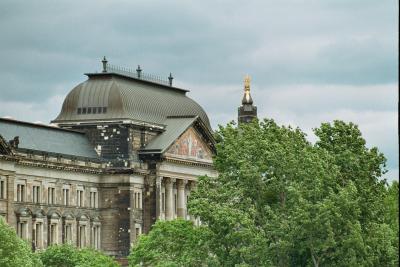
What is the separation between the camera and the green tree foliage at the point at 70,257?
167125mm

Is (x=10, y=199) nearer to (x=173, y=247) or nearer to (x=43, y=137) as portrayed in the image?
(x=43, y=137)

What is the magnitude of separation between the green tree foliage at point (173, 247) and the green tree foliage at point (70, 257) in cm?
267

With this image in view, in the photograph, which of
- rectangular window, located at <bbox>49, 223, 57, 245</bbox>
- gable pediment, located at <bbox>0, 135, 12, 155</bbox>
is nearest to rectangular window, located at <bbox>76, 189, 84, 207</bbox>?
rectangular window, located at <bbox>49, 223, 57, 245</bbox>

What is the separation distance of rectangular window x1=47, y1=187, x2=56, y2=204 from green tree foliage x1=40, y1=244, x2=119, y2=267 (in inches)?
728

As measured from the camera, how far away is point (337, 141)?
154m

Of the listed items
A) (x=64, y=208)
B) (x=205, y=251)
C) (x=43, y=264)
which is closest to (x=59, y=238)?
(x=64, y=208)

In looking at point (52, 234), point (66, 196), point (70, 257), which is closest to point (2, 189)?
point (52, 234)

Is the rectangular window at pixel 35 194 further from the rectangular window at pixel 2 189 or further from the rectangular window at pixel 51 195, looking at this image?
the rectangular window at pixel 2 189

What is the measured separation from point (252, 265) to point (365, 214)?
10.3 m

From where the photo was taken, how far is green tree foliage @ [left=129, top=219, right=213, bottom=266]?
153m

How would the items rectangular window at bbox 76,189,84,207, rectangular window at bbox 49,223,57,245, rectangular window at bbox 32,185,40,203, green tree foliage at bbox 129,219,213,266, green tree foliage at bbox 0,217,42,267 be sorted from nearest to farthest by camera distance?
green tree foliage at bbox 0,217,42,267 < green tree foliage at bbox 129,219,213,266 < rectangular window at bbox 32,185,40,203 < rectangular window at bbox 49,223,57,245 < rectangular window at bbox 76,189,84,207

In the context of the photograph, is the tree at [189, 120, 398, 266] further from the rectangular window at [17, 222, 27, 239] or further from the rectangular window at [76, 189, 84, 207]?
the rectangular window at [76, 189, 84, 207]

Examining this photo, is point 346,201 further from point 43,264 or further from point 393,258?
point 43,264

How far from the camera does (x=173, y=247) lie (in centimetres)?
16188
